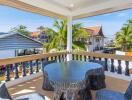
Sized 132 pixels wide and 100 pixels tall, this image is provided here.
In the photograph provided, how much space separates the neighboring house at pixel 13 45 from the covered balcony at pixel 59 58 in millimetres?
1034

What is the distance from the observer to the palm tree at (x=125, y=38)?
58.0 ft

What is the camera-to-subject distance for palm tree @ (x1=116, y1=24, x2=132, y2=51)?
1768cm

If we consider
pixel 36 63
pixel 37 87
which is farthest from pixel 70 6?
pixel 37 87

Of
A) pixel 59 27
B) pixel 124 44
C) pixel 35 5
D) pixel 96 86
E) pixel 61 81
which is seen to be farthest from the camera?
pixel 124 44

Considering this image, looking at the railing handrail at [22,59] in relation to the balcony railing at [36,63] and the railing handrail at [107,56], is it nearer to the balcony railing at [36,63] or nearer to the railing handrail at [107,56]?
the balcony railing at [36,63]

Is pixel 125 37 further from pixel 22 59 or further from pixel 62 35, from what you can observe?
pixel 22 59

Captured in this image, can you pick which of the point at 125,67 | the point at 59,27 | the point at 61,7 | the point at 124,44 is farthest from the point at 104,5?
the point at 124,44

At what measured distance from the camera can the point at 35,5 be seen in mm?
4645

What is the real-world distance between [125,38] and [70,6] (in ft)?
47.5

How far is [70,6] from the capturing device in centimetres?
525

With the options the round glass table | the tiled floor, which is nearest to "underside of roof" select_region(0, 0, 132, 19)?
the tiled floor

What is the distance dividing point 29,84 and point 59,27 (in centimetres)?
653

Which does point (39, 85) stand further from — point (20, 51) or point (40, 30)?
point (40, 30)

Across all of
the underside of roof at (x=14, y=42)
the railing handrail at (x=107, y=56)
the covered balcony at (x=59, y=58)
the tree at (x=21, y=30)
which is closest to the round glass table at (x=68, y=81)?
the covered balcony at (x=59, y=58)
